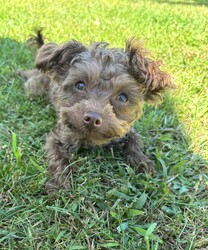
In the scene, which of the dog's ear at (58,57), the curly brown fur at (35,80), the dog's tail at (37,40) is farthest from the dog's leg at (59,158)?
the dog's tail at (37,40)

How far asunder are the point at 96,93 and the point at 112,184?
816 millimetres

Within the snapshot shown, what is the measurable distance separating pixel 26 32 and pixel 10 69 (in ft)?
6.27

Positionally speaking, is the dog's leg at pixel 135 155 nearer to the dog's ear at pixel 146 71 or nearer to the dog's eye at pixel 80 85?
the dog's ear at pixel 146 71

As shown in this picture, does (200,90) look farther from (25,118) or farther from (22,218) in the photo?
(22,218)

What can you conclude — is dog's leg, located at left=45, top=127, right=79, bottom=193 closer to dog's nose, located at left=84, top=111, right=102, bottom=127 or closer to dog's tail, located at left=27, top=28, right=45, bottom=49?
dog's nose, located at left=84, top=111, right=102, bottom=127

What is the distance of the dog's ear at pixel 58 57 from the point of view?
3.52 metres

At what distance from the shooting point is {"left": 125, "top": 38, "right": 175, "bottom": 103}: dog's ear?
328 centimetres

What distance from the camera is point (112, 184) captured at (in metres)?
3.25

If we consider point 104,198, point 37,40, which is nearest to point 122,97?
point 104,198

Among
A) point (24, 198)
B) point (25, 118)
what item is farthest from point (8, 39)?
point (24, 198)

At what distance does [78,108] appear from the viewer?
3.12m

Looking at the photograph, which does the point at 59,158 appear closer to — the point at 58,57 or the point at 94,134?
the point at 94,134

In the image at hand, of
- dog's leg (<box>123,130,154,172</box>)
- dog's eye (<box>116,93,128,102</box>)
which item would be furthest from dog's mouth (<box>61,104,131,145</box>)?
dog's leg (<box>123,130,154,172</box>)

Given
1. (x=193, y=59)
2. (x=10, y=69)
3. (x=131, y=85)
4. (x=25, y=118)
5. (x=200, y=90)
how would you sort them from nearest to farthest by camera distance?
1. (x=131, y=85)
2. (x=25, y=118)
3. (x=200, y=90)
4. (x=10, y=69)
5. (x=193, y=59)
